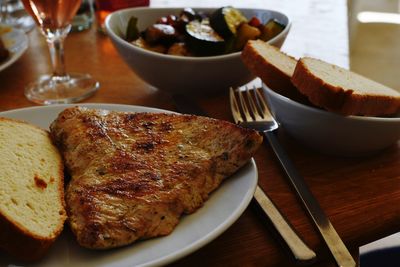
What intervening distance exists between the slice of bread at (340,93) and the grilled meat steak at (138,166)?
0.71 ft

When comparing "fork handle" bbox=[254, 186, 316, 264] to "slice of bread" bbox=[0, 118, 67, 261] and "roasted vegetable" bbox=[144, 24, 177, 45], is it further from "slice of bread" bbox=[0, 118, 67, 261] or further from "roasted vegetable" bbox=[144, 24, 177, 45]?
"roasted vegetable" bbox=[144, 24, 177, 45]

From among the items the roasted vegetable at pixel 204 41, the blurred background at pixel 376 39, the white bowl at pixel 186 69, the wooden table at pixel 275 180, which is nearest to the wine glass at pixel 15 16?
Answer: the wooden table at pixel 275 180

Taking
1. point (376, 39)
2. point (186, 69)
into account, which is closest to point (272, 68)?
point (186, 69)

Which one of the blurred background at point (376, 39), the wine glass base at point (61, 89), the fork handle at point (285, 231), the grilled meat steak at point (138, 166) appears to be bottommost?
the blurred background at point (376, 39)

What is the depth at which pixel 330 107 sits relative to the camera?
102cm

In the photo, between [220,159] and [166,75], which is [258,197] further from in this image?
[166,75]

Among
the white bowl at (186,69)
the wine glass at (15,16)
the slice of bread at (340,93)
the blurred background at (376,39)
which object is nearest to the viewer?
the slice of bread at (340,93)

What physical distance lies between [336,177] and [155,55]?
0.53 meters

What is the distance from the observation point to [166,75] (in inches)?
51.4

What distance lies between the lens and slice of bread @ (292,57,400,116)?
3.32ft

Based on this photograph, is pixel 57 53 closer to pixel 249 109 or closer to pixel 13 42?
pixel 13 42

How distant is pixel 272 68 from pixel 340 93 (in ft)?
0.60

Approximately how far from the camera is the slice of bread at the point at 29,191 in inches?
27.9

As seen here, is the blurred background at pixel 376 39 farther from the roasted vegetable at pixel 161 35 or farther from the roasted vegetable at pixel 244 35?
the roasted vegetable at pixel 161 35
